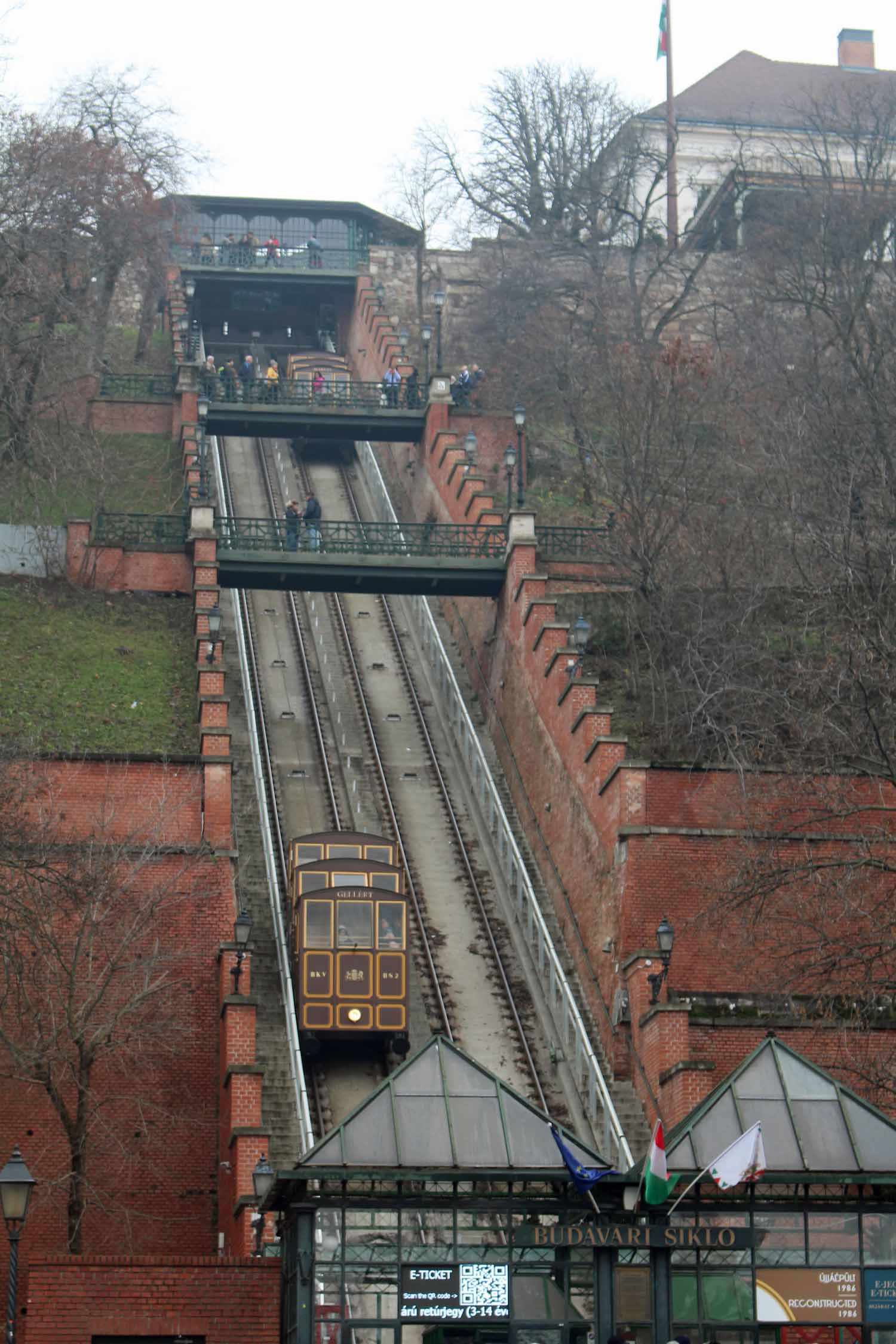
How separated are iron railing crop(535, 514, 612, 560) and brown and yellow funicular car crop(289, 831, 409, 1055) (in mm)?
11869

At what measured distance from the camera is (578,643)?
37.8 m

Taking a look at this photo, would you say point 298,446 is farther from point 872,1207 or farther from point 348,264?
point 872,1207

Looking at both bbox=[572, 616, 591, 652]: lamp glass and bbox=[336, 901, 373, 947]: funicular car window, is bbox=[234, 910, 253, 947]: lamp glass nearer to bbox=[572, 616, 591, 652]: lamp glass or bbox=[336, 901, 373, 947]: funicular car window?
bbox=[336, 901, 373, 947]: funicular car window

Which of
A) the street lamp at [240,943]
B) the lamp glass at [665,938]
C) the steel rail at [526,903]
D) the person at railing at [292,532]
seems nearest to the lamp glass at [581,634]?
the steel rail at [526,903]

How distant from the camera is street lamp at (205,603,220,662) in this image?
125ft

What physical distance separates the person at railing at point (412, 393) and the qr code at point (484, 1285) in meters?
33.2

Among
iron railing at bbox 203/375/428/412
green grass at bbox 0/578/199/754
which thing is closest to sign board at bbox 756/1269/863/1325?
green grass at bbox 0/578/199/754

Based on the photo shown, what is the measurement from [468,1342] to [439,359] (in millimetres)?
33311

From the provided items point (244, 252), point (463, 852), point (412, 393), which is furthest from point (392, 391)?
point (463, 852)

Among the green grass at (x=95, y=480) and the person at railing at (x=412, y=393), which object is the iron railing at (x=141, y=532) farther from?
the person at railing at (x=412, y=393)

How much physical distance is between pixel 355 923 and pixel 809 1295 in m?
13.1

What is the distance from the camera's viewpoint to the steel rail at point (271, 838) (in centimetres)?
2975

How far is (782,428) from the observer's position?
140ft

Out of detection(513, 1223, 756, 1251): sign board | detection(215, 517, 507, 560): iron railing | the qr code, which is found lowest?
the qr code
